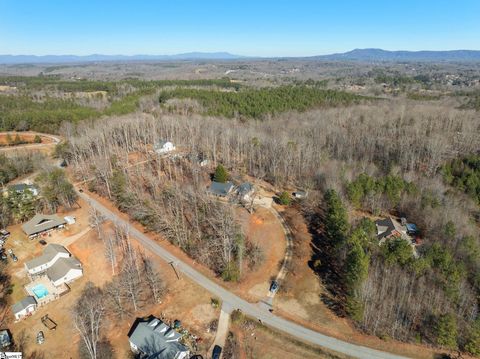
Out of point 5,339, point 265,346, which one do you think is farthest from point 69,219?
point 265,346


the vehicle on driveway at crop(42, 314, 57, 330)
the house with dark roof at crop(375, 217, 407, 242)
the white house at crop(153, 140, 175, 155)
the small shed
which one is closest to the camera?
the vehicle on driveway at crop(42, 314, 57, 330)

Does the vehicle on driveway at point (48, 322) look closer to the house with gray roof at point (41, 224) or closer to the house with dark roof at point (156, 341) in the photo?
the house with dark roof at point (156, 341)

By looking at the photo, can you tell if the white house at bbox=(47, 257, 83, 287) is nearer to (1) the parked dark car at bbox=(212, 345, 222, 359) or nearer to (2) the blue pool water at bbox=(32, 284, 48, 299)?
(2) the blue pool water at bbox=(32, 284, 48, 299)

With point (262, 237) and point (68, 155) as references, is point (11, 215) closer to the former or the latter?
point (68, 155)

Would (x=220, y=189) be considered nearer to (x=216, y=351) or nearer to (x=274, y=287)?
(x=274, y=287)

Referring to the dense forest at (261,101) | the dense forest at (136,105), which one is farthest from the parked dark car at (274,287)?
the dense forest at (136,105)

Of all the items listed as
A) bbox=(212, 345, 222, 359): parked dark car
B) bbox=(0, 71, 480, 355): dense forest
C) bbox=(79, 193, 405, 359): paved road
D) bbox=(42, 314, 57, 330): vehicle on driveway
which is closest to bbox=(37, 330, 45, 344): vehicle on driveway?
bbox=(42, 314, 57, 330): vehicle on driveway
